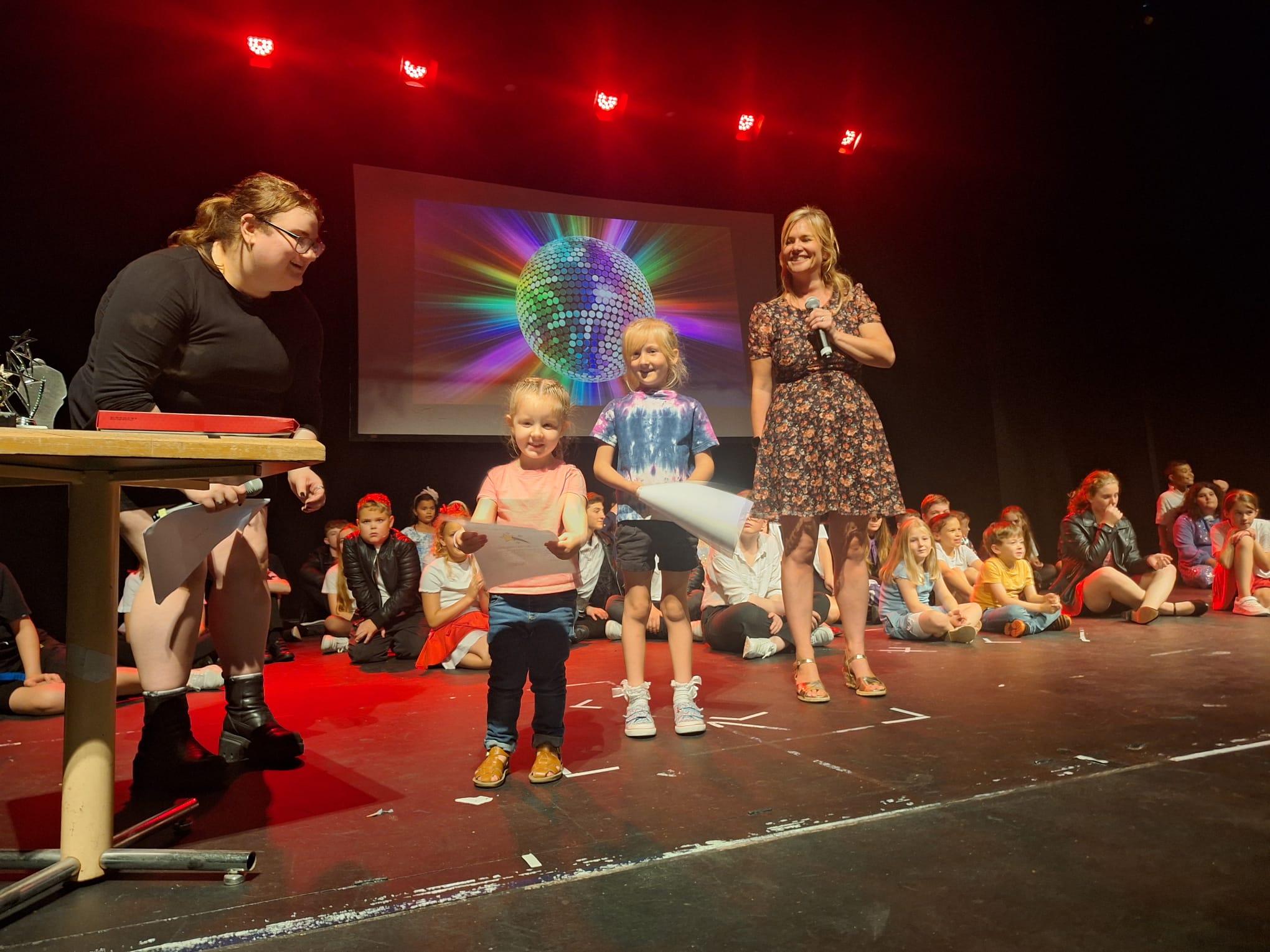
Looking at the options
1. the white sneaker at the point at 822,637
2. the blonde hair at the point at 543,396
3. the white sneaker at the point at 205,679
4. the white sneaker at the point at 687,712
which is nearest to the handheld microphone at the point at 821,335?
the blonde hair at the point at 543,396

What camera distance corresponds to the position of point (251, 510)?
4.91ft

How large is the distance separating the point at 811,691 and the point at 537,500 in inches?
44.6

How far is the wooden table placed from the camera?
1295mm

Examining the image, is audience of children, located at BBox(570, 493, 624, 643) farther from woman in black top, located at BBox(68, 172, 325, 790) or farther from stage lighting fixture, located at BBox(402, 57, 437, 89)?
stage lighting fixture, located at BBox(402, 57, 437, 89)

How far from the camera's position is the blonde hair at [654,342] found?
2.46 meters

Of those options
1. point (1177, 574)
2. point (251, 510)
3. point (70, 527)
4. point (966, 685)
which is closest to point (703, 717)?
point (966, 685)

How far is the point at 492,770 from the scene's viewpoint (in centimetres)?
183

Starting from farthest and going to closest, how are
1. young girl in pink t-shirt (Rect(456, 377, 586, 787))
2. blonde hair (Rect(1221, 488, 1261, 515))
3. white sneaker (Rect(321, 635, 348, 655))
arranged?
blonde hair (Rect(1221, 488, 1261, 515)), white sneaker (Rect(321, 635, 348, 655)), young girl in pink t-shirt (Rect(456, 377, 586, 787))

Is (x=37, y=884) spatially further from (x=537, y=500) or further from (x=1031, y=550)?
(x=1031, y=550)

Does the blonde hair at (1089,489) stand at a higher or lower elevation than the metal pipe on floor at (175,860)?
higher

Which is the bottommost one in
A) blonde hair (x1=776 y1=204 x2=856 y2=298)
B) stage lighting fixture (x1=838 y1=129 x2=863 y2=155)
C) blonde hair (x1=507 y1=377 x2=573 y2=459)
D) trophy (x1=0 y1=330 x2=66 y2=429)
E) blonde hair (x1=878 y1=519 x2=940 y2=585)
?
blonde hair (x1=878 y1=519 x2=940 y2=585)

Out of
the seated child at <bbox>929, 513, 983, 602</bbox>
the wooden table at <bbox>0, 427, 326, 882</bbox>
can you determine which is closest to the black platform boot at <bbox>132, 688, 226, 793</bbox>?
the wooden table at <bbox>0, 427, 326, 882</bbox>

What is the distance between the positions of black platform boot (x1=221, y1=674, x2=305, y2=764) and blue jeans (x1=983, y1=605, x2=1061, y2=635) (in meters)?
3.47

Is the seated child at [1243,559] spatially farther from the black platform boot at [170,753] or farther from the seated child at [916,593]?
the black platform boot at [170,753]
